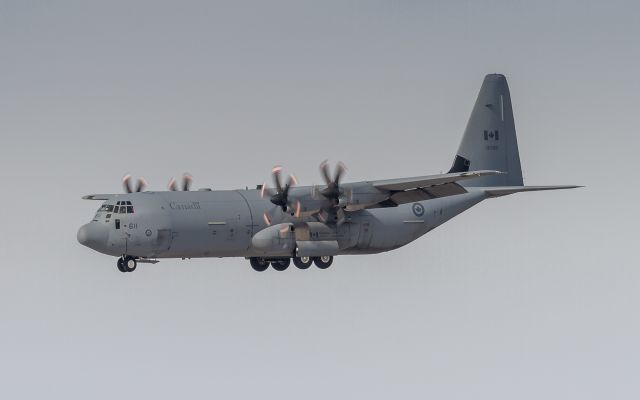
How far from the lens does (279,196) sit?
50125mm

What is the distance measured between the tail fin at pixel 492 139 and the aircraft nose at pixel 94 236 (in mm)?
16710

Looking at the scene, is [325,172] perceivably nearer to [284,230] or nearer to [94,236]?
[284,230]

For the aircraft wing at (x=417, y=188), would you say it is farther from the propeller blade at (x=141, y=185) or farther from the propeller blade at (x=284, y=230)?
the propeller blade at (x=141, y=185)

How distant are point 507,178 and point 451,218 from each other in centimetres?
362

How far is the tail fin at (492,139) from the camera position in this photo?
57062 mm

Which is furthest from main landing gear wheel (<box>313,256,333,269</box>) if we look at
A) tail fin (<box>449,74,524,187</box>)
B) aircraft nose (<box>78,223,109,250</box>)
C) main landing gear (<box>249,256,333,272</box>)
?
aircraft nose (<box>78,223,109,250</box>)

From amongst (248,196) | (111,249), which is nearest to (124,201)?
(111,249)

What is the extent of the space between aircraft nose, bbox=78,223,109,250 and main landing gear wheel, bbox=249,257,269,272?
759 centimetres

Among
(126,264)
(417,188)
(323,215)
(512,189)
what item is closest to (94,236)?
(126,264)

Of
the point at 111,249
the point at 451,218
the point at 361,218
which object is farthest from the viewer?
the point at 451,218

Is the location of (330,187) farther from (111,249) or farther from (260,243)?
(111,249)

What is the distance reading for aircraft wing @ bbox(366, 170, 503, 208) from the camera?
162 ft

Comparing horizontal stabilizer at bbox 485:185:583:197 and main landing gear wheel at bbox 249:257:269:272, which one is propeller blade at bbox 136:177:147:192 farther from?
horizontal stabilizer at bbox 485:185:583:197

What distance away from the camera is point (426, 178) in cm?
4922
